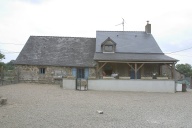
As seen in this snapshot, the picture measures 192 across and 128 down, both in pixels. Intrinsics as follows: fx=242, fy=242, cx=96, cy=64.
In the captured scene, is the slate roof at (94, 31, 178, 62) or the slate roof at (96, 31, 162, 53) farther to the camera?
the slate roof at (96, 31, 162, 53)

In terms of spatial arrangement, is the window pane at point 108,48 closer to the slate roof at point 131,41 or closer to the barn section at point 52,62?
the slate roof at point 131,41

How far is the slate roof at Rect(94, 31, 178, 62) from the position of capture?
23109 mm

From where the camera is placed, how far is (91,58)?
82.4 ft

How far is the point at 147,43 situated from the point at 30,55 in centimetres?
1262

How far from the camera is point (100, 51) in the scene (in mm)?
24656

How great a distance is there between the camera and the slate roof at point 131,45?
910 inches

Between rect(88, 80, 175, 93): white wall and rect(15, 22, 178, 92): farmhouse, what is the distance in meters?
1.50

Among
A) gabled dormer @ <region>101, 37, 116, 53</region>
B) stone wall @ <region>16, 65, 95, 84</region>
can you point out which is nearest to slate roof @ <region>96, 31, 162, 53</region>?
gabled dormer @ <region>101, 37, 116, 53</region>

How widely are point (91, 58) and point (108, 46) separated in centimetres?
216

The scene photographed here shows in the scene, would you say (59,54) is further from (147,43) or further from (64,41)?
(147,43)

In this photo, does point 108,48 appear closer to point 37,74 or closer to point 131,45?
point 131,45

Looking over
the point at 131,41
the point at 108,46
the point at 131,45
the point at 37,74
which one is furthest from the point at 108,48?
the point at 37,74

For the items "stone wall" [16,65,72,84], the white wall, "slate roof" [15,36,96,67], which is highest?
"slate roof" [15,36,96,67]

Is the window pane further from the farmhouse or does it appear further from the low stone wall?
the low stone wall
